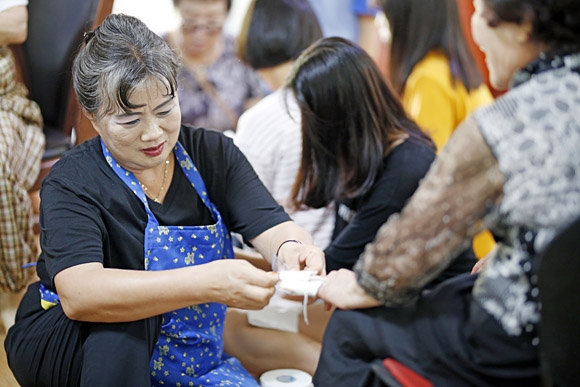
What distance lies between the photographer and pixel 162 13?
3920 millimetres

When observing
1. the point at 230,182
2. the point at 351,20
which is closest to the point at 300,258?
the point at 230,182

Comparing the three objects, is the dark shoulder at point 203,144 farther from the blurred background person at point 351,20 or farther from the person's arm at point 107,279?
the blurred background person at point 351,20

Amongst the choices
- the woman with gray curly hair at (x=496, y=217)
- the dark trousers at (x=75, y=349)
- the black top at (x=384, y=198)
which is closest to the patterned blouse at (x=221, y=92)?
the black top at (x=384, y=198)

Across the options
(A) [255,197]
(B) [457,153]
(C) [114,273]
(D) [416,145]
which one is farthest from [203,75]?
(B) [457,153]

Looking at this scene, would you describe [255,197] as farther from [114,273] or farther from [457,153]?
[457,153]

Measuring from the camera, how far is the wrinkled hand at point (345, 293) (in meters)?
1.30

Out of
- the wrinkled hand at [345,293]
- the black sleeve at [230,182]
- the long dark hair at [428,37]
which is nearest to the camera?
the wrinkled hand at [345,293]

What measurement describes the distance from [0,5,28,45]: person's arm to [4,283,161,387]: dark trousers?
3.51 ft

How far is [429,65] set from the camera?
10.3 ft

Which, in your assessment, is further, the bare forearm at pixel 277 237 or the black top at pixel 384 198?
the black top at pixel 384 198

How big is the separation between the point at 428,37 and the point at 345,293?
211 cm

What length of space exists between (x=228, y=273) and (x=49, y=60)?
5.26ft

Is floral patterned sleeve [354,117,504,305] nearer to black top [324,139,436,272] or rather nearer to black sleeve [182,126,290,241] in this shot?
black sleeve [182,126,290,241]

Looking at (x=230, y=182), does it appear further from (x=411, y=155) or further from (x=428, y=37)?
(x=428, y=37)
